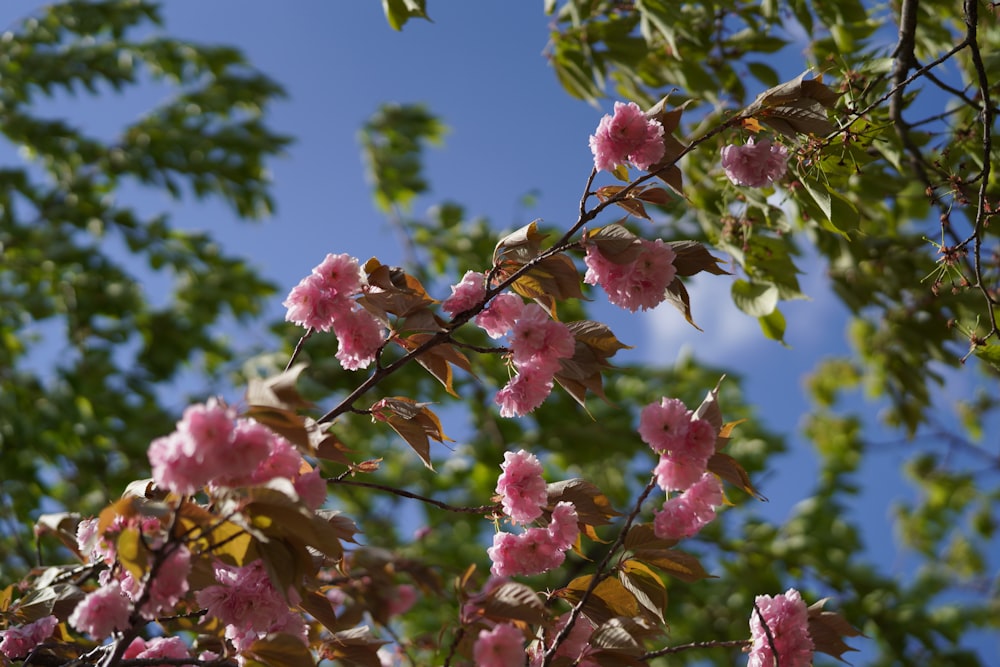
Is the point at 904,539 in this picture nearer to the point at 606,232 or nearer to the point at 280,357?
the point at 280,357

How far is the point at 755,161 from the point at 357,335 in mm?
584

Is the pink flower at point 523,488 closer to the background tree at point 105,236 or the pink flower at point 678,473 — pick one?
the pink flower at point 678,473

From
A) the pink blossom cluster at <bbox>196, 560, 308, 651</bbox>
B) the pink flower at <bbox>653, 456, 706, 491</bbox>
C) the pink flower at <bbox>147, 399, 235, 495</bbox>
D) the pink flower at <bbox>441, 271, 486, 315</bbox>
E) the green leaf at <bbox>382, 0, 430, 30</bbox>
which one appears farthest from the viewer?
the green leaf at <bbox>382, 0, 430, 30</bbox>

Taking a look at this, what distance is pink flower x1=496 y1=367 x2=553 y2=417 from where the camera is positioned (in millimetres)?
1039

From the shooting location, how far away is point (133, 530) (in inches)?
30.1

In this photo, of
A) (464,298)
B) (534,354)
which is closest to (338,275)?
(464,298)

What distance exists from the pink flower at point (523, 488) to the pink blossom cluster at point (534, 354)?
0.22ft

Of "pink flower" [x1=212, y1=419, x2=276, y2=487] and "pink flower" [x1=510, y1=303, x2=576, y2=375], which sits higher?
"pink flower" [x1=510, y1=303, x2=576, y2=375]

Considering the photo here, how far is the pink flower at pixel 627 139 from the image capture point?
1035 millimetres

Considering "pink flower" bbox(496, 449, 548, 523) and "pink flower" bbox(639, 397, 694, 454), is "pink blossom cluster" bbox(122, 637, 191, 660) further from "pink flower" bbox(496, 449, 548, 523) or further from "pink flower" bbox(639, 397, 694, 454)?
"pink flower" bbox(639, 397, 694, 454)

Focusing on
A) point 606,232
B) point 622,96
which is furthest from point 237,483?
point 622,96

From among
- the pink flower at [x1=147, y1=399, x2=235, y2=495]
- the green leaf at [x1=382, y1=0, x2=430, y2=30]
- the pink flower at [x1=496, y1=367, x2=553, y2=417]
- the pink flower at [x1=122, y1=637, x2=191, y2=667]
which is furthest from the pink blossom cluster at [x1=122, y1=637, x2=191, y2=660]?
the green leaf at [x1=382, y1=0, x2=430, y2=30]

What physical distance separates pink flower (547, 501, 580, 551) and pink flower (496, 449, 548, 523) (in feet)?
0.07

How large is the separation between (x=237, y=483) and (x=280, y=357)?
2.55m
